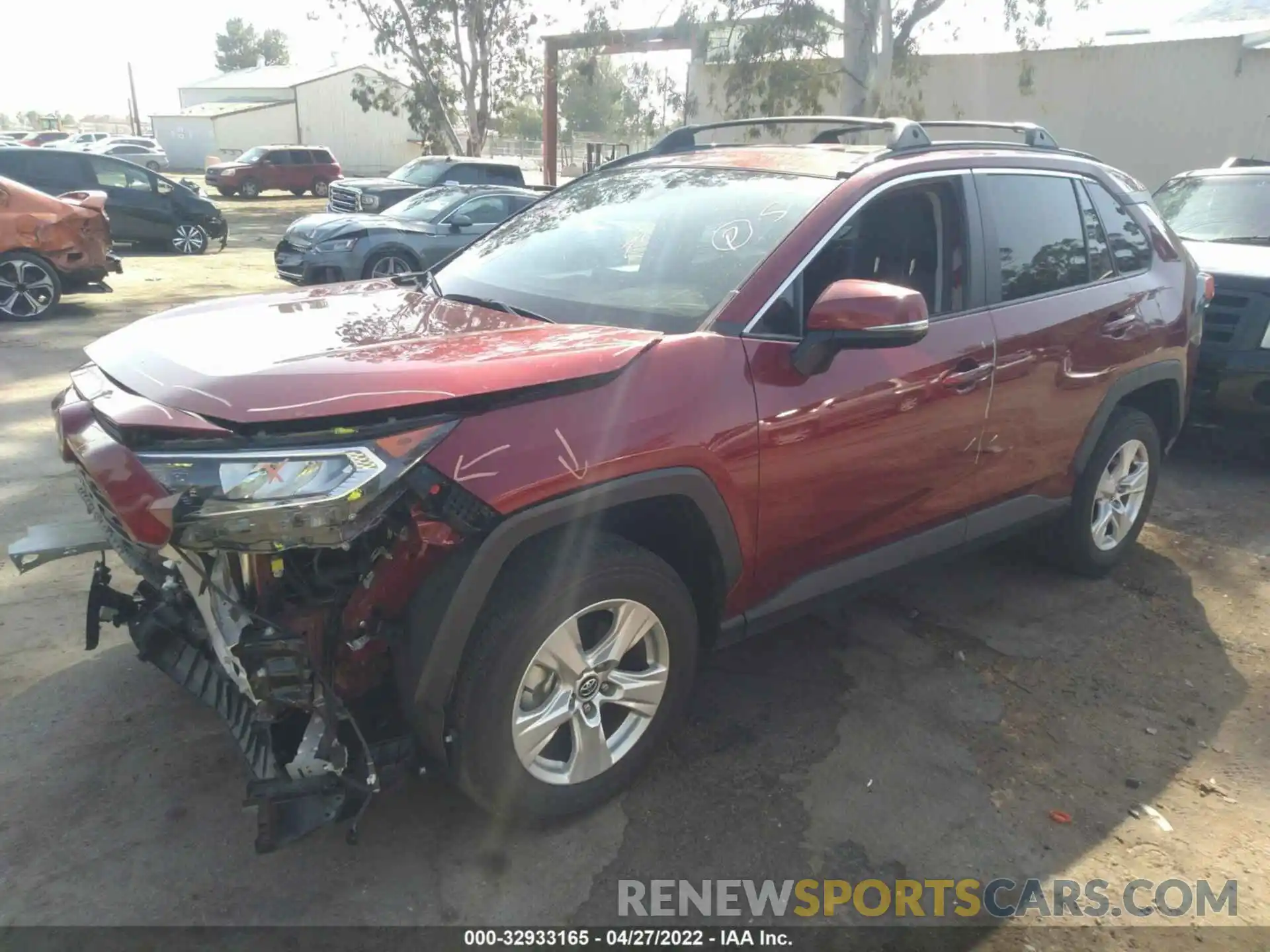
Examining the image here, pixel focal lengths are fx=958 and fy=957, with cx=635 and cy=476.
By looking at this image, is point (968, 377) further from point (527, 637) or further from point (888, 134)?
→ point (527, 637)

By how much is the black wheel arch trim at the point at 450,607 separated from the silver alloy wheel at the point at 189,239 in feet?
52.6

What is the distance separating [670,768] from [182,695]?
1711mm

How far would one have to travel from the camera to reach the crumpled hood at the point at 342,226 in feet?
38.2

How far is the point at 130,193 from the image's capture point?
15281mm

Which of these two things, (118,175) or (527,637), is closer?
(527,637)

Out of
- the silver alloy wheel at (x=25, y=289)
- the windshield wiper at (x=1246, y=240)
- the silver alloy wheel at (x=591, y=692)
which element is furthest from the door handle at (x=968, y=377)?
the silver alloy wheel at (x=25, y=289)

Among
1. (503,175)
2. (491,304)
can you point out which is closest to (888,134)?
(491,304)

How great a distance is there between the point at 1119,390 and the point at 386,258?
31.1ft

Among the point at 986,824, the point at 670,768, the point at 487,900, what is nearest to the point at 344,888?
the point at 487,900

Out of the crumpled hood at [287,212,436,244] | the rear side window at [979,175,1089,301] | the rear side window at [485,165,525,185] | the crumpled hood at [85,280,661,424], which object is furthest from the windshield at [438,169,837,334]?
Answer: the rear side window at [485,165,525,185]

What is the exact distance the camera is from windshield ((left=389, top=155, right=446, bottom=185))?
17875 millimetres

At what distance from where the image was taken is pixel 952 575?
4605 millimetres

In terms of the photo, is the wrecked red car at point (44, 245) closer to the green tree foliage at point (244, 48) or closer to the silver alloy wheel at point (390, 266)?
the silver alloy wheel at point (390, 266)

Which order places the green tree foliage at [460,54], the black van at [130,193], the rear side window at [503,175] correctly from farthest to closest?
the green tree foliage at [460,54] → the rear side window at [503,175] → the black van at [130,193]
